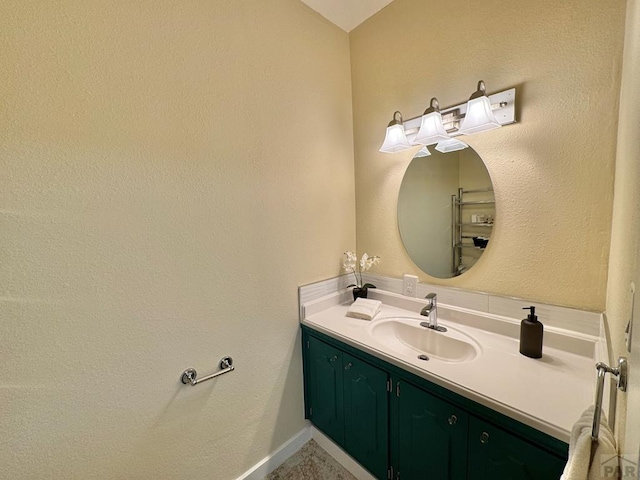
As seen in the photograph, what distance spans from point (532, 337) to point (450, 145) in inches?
38.3

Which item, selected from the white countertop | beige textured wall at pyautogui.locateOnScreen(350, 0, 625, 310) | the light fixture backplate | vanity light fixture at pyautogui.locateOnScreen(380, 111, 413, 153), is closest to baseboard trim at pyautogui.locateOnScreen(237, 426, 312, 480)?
the white countertop

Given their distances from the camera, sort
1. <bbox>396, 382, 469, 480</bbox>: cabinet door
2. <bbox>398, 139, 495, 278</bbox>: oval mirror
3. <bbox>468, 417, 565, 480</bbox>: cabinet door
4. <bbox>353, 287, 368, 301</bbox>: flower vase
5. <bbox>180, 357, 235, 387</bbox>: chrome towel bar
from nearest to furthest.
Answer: <bbox>468, 417, 565, 480</bbox>: cabinet door
<bbox>396, 382, 469, 480</bbox>: cabinet door
<bbox>180, 357, 235, 387</bbox>: chrome towel bar
<bbox>398, 139, 495, 278</bbox>: oval mirror
<bbox>353, 287, 368, 301</bbox>: flower vase

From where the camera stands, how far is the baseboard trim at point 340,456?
1352mm

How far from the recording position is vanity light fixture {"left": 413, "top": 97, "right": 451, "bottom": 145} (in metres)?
1.33

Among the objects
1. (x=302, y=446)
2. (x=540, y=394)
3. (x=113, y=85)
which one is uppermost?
(x=113, y=85)

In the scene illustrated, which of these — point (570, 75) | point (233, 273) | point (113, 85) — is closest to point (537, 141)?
point (570, 75)

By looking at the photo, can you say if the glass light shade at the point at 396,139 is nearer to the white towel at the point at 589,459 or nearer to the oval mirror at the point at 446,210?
the oval mirror at the point at 446,210

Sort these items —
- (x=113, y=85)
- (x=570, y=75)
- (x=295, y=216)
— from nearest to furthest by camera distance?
(x=113, y=85), (x=570, y=75), (x=295, y=216)

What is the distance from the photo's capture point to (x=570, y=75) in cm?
104

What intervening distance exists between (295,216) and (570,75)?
1324 millimetres

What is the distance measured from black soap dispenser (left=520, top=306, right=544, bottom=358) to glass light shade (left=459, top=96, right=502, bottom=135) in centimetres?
81

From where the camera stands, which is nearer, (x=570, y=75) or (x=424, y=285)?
(x=570, y=75)

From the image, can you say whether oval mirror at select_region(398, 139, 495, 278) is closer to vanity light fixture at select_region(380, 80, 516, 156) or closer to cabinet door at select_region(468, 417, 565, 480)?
vanity light fixture at select_region(380, 80, 516, 156)

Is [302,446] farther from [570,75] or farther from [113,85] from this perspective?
[570,75]
